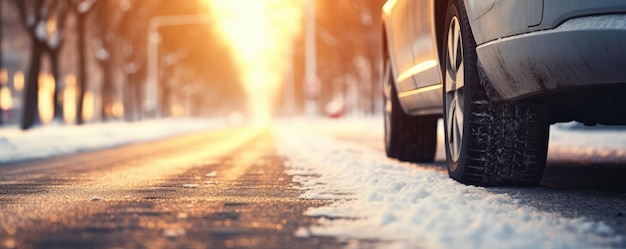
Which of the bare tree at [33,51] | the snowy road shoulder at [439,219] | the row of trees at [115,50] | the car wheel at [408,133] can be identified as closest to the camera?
the snowy road shoulder at [439,219]

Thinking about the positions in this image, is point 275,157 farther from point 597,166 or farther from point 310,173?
point 597,166

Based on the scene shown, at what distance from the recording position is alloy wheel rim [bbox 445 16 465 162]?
6316mm

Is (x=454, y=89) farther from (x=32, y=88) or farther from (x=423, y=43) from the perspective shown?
(x=32, y=88)

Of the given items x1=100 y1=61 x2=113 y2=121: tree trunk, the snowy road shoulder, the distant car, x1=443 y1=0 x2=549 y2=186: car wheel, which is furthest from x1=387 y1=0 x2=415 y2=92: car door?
x1=100 y1=61 x2=113 y2=121: tree trunk

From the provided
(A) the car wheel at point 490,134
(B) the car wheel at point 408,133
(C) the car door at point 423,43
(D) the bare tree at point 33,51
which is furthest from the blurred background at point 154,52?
(A) the car wheel at point 490,134

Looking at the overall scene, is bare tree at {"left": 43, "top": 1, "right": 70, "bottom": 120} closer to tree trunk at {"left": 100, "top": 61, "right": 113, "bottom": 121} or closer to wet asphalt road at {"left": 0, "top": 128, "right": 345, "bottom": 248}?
tree trunk at {"left": 100, "top": 61, "right": 113, "bottom": 121}

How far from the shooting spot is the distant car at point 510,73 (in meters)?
4.81

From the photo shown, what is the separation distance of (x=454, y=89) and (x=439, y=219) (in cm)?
244

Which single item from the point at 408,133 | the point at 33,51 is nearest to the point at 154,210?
the point at 408,133

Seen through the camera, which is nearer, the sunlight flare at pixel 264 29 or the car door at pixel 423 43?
the car door at pixel 423 43

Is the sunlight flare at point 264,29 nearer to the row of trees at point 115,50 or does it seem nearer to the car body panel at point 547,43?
the row of trees at point 115,50

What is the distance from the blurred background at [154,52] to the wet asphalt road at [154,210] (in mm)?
17974

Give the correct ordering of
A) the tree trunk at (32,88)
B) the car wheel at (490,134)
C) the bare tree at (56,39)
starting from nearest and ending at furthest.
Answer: the car wheel at (490,134), the tree trunk at (32,88), the bare tree at (56,39)

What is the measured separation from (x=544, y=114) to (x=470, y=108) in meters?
0.58
